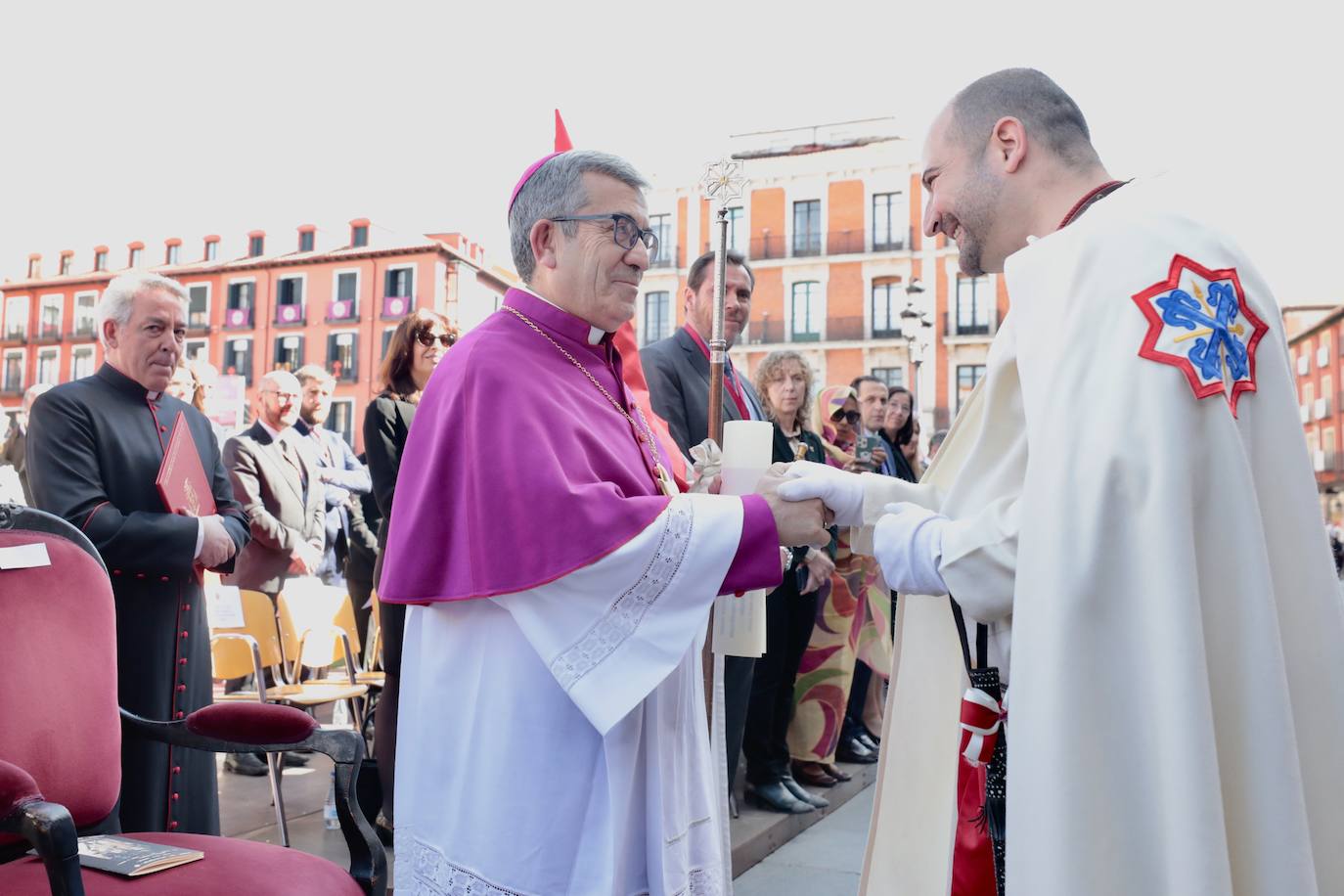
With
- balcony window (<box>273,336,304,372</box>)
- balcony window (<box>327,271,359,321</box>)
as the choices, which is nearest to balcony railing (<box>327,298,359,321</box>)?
balcony window (<box>327,271,359,321</box>)

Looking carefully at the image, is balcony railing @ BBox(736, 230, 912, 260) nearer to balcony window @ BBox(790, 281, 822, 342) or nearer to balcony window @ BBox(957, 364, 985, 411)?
balcony window @ BBox(790, 281, 822, 342)

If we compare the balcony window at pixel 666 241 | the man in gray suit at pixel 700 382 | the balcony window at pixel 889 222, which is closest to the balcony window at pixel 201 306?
the balcony window at pixel 666 241

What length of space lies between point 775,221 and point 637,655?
34556 mm

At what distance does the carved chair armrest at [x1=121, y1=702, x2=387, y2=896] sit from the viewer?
233 cm

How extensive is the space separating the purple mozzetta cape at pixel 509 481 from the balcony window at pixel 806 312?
108 ft

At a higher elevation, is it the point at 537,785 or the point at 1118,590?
the point at 1118,590

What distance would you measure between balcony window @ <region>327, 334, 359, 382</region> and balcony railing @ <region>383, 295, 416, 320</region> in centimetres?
171

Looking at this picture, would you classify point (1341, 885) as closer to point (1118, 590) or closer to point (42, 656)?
point (1118, 590)

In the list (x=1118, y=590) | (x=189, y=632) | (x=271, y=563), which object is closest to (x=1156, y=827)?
(x=1118, y=590)

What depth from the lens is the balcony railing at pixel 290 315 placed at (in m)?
41.5

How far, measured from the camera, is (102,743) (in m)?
2.29

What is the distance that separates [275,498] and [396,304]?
3558 centimetres

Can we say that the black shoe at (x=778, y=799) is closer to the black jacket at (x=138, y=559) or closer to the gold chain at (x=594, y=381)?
the black jacket at (x=138, y=559)

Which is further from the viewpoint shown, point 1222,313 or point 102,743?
point 102,743
